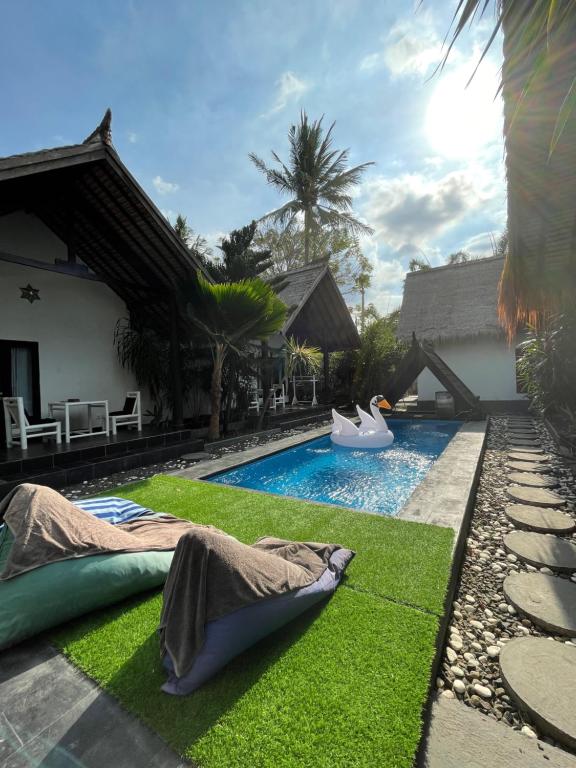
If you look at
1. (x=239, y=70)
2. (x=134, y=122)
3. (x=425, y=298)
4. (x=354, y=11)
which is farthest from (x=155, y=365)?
(x=425, y=298)

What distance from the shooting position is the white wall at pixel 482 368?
14711mm

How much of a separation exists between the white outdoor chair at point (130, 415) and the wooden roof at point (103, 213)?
2.36 metres

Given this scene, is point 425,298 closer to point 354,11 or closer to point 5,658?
point 354,11

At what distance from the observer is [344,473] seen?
6.89m

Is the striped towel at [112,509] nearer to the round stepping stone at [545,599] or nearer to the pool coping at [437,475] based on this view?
the pool coping at [437,475]

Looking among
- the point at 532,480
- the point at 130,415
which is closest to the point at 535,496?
the point at 532,480

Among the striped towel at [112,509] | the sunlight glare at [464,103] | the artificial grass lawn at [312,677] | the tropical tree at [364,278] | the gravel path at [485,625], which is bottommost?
the gravel path at [485,625]

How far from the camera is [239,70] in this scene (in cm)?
792

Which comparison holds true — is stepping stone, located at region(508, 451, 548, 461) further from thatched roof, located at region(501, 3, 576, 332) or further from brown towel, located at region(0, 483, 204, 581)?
brown towel, located at region(0, 483, 204, 581)

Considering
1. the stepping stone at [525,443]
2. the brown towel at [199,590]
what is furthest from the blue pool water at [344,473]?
the brown towel at [199,590]

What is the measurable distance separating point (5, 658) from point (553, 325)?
358 inches

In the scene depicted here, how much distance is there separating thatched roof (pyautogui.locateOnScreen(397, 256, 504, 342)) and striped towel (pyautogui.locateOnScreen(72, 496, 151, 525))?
1482cm

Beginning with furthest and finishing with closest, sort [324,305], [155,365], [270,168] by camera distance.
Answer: [270,168] < [324,305] < [155,365]

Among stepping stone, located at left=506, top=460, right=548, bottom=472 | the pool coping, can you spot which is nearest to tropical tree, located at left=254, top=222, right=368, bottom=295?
the pool coping
